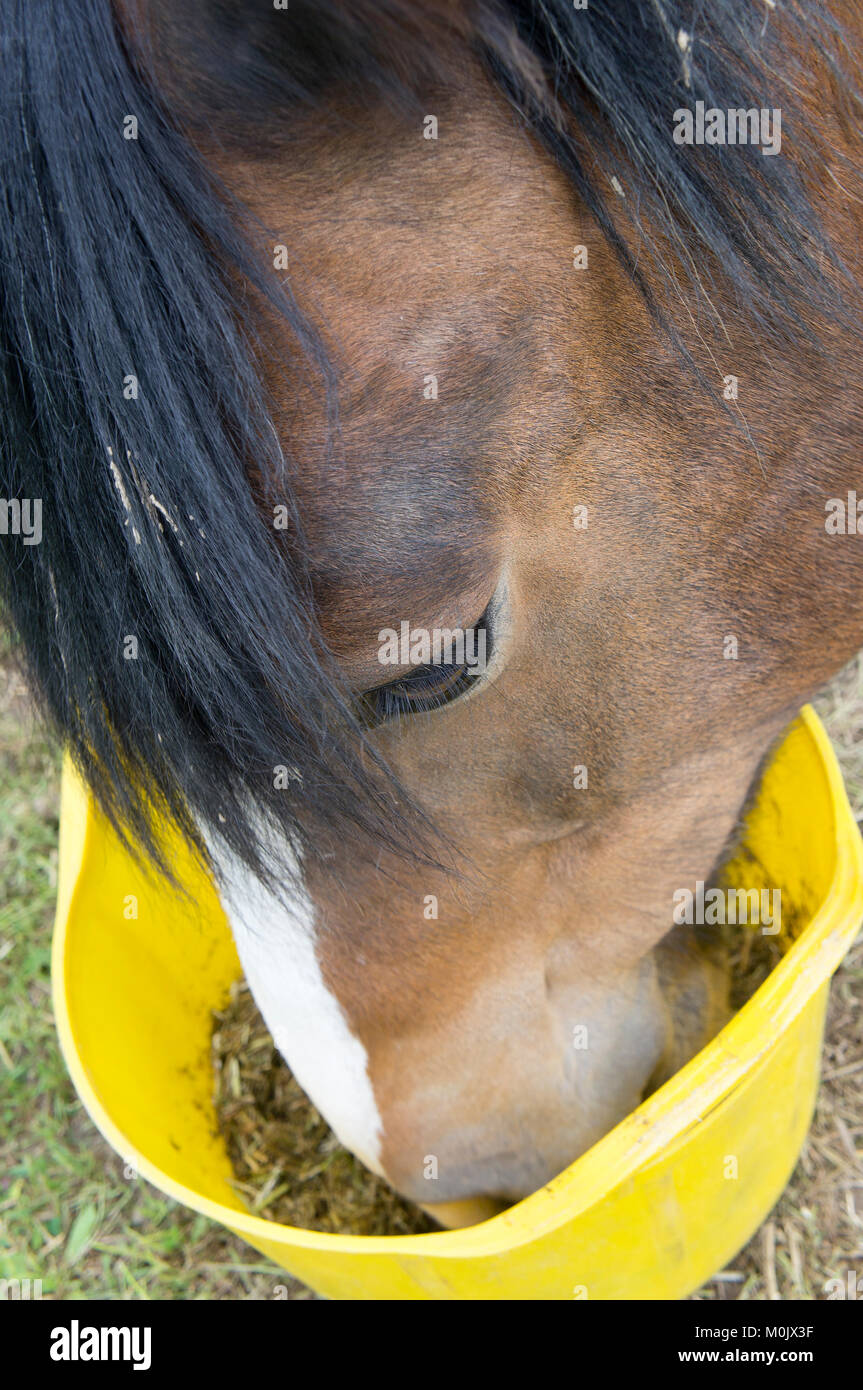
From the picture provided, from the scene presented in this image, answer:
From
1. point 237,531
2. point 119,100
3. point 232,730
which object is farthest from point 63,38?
Result: point 232,730

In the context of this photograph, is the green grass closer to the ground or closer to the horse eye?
the ground

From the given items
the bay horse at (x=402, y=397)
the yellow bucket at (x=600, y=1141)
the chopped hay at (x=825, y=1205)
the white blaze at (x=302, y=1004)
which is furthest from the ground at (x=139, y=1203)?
the bay horse at (x=402, y=397)

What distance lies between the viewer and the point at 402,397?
0.56 m

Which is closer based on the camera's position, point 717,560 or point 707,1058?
point 717,560

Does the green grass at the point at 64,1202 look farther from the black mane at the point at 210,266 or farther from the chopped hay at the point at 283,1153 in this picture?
the black mane at the point at 210,266

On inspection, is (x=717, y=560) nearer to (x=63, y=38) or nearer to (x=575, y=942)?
(x=575, y=942)

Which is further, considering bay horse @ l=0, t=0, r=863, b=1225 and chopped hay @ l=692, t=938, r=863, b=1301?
chopped hay @ l=692, t=938, r=863, b=1301

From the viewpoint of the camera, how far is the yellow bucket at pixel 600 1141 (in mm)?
883

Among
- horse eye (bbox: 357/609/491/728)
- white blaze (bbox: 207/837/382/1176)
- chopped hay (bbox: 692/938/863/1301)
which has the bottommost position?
chopped hay (bbox: 692/938/863/1301)

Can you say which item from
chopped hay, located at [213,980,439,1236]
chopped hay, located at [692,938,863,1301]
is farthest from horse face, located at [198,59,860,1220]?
chopped hay, located at [692,938,863,1301]

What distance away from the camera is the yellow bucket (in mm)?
883

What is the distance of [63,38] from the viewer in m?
0.50

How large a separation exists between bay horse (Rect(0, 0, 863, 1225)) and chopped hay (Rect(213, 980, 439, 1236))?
759 millimetres

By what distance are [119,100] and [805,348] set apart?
425 millimetres
